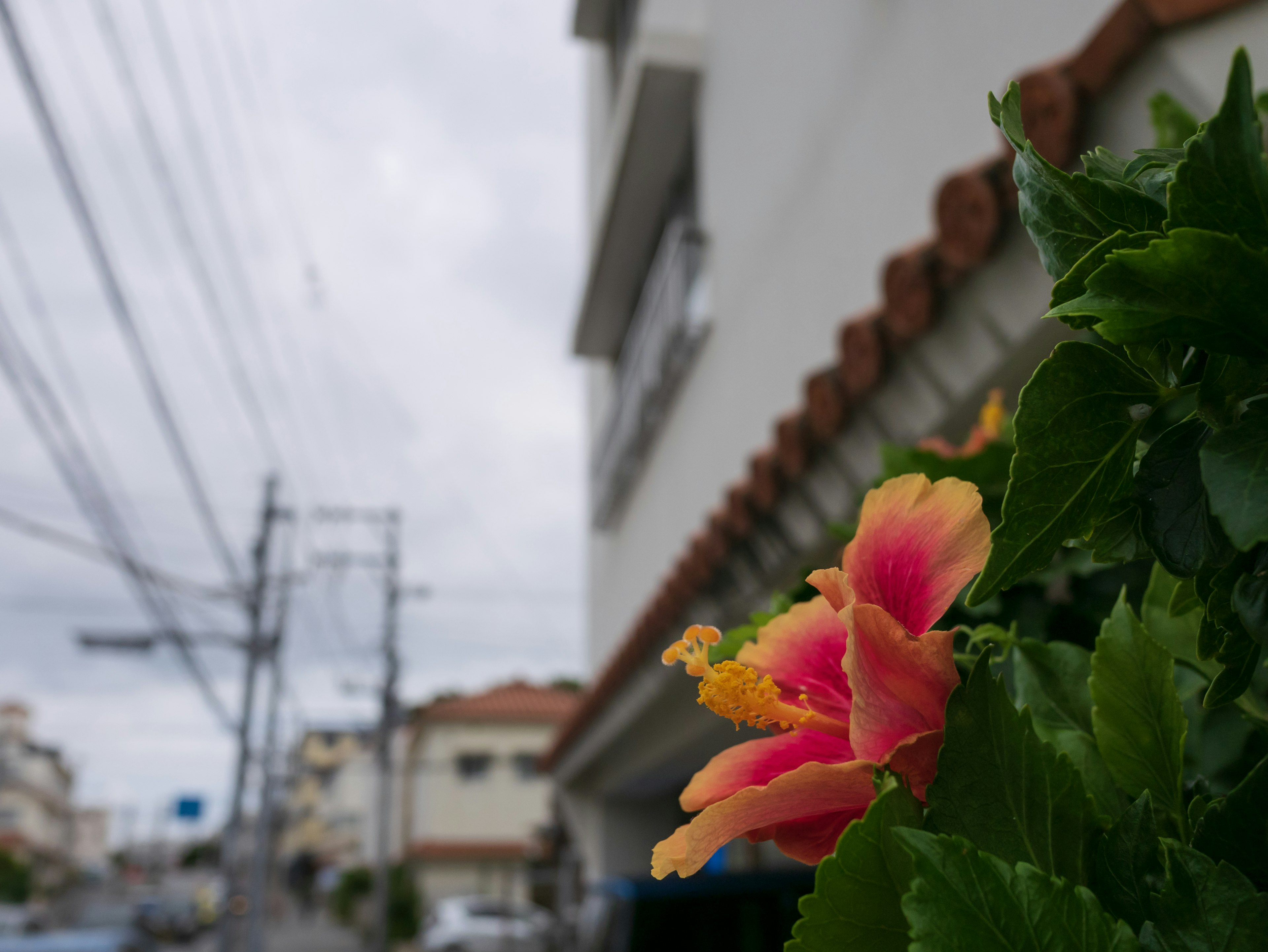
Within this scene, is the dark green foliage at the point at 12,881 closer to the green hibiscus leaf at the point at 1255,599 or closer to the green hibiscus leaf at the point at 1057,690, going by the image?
the green hibiscus leaf at the point at 1057,690

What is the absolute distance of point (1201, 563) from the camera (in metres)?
0.39

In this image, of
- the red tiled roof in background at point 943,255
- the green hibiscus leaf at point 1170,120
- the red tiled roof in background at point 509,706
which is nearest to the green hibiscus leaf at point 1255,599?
the green hibiscus leaf at point 1170,120

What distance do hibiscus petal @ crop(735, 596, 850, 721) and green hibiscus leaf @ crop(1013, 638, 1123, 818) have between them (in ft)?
0.47

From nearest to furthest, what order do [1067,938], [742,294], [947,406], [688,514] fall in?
1. [1067,938]
2. [947,406]
3. [742,294]
4. [688,514]

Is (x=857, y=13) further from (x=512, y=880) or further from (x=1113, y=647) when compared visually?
(x=512, y=880)

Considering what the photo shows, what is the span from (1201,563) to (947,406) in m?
1.69

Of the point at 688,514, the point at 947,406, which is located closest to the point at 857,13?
the point at 947,406

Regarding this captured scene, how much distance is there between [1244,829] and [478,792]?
2956 cm

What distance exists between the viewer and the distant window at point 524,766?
2795cm

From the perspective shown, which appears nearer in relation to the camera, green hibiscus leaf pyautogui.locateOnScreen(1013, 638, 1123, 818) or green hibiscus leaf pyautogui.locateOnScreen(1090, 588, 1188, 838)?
green hibiscus leaf pyautogui.locateOnScreen(1090, 588, 1188, 838)

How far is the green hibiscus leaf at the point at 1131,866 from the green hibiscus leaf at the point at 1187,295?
7.4 inches

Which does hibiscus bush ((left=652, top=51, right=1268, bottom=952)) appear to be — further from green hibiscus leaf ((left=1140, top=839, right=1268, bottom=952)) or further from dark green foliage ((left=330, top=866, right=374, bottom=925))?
dark green foliage ((left=330, top=866, right=374, bottom=925))

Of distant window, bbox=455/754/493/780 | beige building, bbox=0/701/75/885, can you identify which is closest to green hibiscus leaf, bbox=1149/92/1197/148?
distant window, bbox=455/754/493/780

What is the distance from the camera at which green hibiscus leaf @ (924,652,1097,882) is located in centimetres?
41
